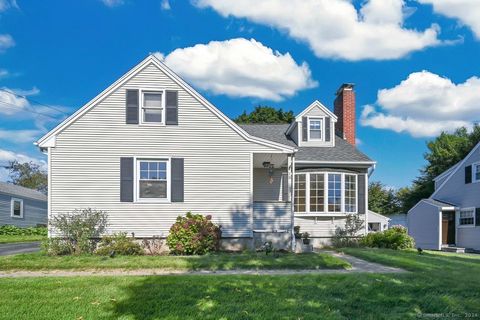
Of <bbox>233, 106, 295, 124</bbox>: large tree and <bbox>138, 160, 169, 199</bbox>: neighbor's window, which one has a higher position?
<bbox>233, 106, 295, 124</bbox>: large tree

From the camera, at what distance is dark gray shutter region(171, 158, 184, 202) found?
14.9m

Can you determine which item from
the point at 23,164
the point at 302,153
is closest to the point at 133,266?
the point at 302,153

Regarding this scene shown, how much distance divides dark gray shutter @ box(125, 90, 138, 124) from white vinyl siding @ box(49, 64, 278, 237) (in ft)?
0.61

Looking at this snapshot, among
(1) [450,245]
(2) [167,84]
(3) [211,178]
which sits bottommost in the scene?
(1) [450,245]

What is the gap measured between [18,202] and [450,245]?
31805 mm

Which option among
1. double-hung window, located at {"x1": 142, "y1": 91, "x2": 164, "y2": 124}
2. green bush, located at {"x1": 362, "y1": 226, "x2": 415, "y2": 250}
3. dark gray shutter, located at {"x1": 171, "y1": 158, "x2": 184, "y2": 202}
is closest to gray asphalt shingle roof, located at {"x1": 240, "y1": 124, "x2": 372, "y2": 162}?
green bush, located at {"x1": 362, "y1": 226, "x2": 415, "y2": 250}

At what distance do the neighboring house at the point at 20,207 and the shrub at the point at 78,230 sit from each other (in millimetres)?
20862

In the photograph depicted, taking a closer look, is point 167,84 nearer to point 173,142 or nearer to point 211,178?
point 173,142

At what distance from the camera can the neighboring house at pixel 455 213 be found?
23969mm

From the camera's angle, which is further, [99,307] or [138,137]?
[138,137]

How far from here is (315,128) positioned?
64.7 feet

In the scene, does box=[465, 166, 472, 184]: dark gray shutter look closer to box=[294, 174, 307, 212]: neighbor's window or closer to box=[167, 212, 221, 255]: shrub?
box=[294, 174, 307, 212]: neighbor's window

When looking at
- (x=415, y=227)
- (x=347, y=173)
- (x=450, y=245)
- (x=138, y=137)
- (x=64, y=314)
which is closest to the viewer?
(x=64, y=314)

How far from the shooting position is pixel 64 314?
6281 millimetres
